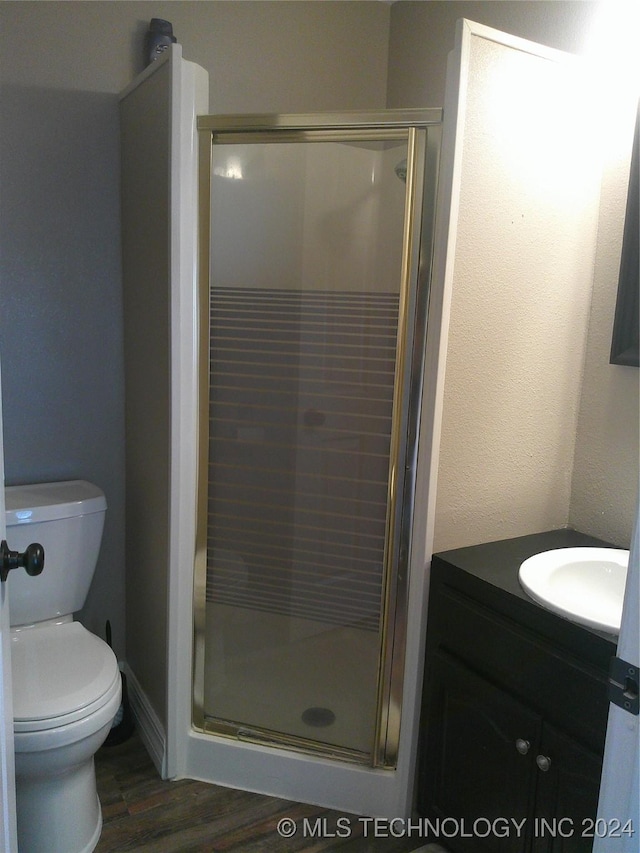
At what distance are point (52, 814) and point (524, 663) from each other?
4.13ft

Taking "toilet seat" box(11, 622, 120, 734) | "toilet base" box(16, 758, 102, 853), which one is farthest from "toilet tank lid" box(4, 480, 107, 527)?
"toilet base" box(16, 758, 102, 853)

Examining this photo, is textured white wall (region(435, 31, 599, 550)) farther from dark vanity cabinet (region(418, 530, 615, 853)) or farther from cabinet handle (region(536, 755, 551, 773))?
cabinet handle (region(536, 755, 551, 773))

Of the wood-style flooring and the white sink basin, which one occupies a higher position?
the white sink basin

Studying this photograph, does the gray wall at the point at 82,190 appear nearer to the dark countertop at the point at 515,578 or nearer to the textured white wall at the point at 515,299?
the textured white wall at the point at 515,299

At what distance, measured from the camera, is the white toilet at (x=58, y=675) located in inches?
63.9

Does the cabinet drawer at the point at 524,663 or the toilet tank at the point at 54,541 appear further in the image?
the toilet tank at the point at 54,541

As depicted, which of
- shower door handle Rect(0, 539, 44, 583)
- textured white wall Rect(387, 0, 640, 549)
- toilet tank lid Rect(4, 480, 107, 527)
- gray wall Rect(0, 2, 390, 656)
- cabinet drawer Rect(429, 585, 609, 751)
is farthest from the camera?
gray wall Rect(0, 2, 390, 656)

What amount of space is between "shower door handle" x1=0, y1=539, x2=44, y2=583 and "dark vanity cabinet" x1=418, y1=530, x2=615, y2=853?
39.0 inches

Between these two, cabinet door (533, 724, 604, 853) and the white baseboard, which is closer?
cabinet door (533, 724, 604, 853)

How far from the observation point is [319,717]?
2018mm

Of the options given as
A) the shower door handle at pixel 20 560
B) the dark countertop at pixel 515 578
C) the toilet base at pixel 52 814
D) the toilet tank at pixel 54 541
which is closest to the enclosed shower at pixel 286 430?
the dark countertop at pixel 515 578

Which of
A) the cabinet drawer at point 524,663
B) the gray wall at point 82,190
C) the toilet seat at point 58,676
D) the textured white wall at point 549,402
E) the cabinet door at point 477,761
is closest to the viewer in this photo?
the cabinet drawer at point 524,663

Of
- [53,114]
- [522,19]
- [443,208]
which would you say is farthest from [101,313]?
[522,19]

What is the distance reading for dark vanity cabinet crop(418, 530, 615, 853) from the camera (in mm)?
1367
